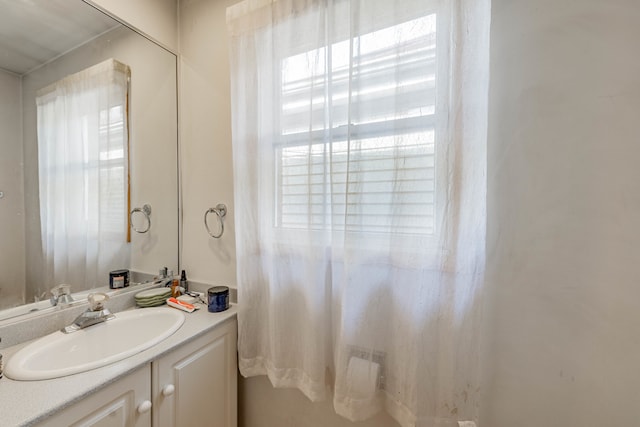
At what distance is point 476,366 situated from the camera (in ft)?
2.57

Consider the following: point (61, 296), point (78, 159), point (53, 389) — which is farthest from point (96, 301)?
point (78, 159)

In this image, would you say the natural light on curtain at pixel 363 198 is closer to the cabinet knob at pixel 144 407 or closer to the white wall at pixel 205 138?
the white wall at pixel 205 138

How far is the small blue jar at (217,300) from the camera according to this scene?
1.21 metres

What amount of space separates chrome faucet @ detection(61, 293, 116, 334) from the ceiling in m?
1.03

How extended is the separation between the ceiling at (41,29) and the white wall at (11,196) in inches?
3.8

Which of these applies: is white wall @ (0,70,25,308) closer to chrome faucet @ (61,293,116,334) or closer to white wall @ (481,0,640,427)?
chrome faucet @ (61,293,116,334)

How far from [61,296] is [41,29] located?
121cm

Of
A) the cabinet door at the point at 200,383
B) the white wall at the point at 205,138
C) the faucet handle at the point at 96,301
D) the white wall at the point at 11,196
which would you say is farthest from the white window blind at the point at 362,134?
the white wall at the point at 11,196

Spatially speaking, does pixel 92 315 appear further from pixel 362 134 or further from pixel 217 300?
pixel 362 134

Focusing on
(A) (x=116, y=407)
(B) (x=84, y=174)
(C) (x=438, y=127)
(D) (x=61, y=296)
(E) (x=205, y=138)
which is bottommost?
(A) (x=116, y=407)

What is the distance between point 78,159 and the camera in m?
1.17

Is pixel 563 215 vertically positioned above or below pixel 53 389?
above

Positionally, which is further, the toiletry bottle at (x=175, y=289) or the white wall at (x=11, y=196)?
the toiletry bottle at (x=175, y=289)

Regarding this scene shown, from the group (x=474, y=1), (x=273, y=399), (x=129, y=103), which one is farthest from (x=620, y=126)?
(x=129, y=103)
